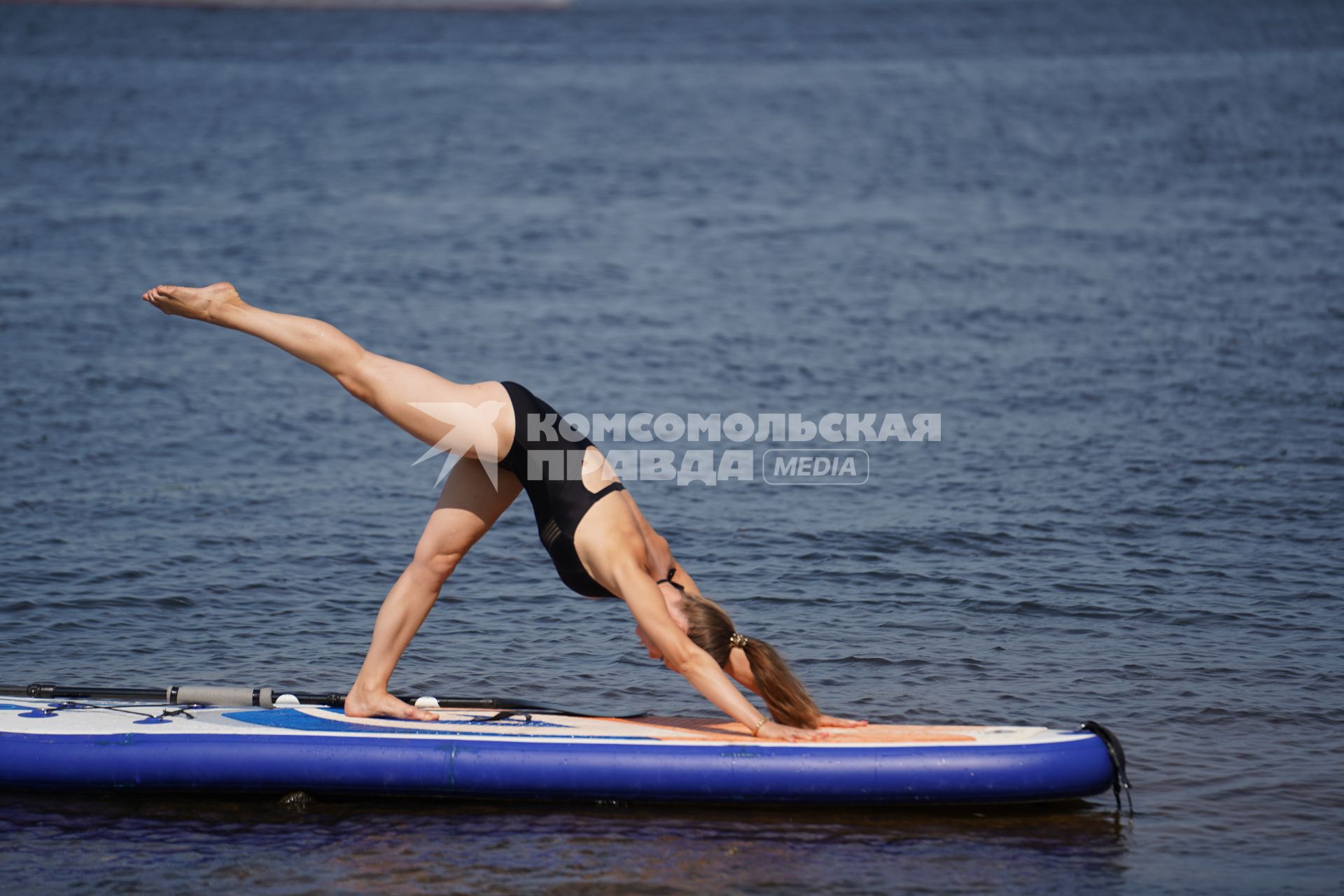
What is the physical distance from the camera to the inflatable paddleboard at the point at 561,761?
635cm

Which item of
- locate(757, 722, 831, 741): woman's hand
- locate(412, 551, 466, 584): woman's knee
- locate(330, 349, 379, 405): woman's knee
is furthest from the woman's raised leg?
locate(757, 722, 831, 741): woman's hand

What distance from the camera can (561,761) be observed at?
6.52 meters

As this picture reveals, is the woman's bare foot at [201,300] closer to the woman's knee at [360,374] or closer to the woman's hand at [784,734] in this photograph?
the woman's knee at [360,374]

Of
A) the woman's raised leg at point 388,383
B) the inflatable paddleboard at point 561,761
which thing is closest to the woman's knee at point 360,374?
the woman's raised leg at point 388,383

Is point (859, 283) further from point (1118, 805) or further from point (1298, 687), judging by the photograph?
point (1118, 805)

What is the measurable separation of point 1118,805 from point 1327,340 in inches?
442

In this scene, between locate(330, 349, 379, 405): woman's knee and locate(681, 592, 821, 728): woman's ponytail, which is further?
locate(330, 349, 379, 405): woman's knee

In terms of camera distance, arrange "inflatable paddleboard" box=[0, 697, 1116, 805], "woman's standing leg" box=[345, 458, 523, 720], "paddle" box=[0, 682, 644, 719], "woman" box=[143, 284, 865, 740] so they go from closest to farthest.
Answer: "inflatable paddleboard" box=[0, 697, 1116, 805]
"woman" box=[143, 284, 865, 740]
"woman's standing leg" box=[345, 458, 523, 720]
"paddle" box=[0, 682, 644, 719]

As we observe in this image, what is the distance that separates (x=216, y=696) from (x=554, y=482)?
6.66ft

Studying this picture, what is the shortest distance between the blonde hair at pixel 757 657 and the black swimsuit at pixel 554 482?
410 millimetres

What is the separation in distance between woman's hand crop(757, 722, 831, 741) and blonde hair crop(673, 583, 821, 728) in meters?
0.08

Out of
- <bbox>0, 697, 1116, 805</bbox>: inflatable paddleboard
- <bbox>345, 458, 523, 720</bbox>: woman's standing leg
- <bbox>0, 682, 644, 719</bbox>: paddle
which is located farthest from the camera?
<bbox>0, 682, 644, 719</bbox>: paddle

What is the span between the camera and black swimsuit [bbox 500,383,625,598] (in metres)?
6.56

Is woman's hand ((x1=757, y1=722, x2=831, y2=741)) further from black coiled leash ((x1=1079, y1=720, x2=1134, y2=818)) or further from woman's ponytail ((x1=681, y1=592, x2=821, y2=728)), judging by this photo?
black coiled leash ((x1=1079, y1=720, x2=1134, y2=818))
